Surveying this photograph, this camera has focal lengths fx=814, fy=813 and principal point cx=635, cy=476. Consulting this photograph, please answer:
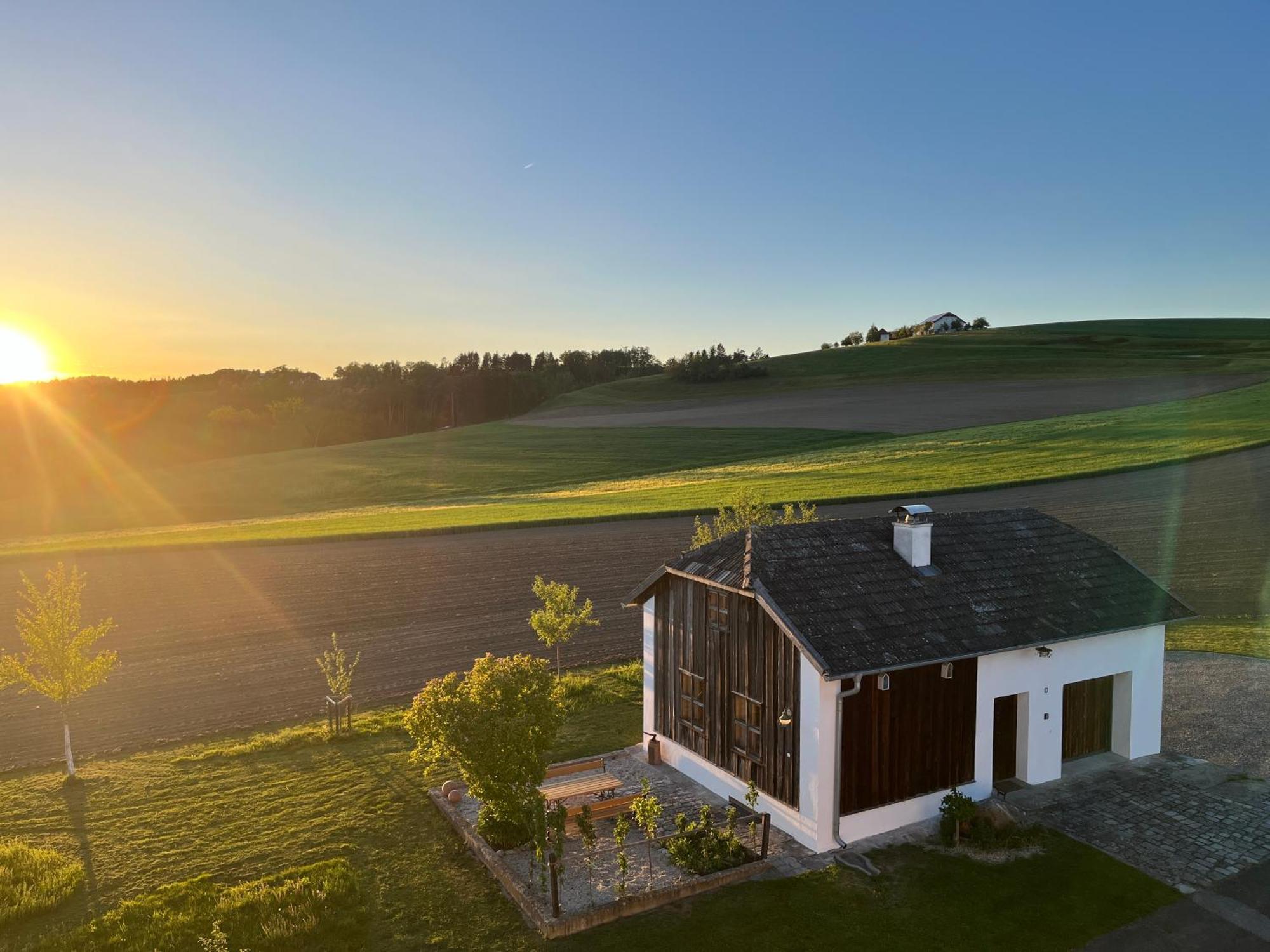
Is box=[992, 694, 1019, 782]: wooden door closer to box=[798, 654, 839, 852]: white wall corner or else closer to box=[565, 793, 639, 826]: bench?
box=[798, 654, 839, 852]: white wall corner

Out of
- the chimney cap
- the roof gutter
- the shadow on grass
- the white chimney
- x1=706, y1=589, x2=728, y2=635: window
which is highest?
the chimney cap

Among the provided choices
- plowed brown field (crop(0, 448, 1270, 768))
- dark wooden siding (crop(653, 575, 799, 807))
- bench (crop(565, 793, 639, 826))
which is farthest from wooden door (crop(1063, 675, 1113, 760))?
bench (crop(565, 793, 639, 826))

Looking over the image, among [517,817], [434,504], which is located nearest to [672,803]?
[517,817]

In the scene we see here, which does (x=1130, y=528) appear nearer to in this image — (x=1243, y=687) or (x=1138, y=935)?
(x=1243, y=687)

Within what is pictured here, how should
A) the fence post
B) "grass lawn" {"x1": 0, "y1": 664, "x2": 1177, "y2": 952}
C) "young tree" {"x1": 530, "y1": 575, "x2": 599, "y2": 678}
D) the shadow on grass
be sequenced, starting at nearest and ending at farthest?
"grass lawn" {"x1": 0, "y1": 664, "x2": 1177, "y2": 952}, the fence post, the shadow on grass, "young tree" {"x1": 530, "y1": 575, "x2": 599, "y2": 678}

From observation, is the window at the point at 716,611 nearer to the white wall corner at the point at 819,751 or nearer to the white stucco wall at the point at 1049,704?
the white wall corner at the point at 819,751

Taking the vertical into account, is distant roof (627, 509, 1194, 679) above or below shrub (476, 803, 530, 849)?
above

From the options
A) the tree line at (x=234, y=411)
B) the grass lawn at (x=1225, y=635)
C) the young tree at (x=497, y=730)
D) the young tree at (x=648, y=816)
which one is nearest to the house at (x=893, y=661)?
the young tree at (x=648, y=816)
